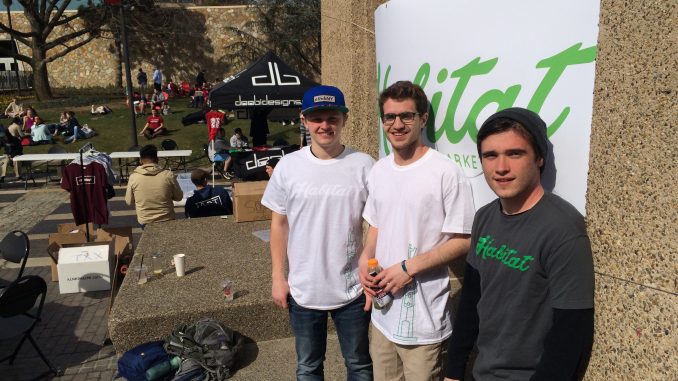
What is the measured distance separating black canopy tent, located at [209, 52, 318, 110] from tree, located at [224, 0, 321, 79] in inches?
1009

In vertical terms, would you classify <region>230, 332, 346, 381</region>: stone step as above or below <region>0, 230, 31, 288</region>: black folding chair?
below

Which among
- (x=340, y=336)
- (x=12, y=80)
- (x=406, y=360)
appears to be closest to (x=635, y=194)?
(x=406, y=360)

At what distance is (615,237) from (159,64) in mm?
39470

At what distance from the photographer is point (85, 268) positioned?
5.86 meters

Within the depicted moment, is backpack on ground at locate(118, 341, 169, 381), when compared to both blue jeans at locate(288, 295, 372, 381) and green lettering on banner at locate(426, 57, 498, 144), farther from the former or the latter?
green lettering on banner at locate(426, 57, 498, 144)

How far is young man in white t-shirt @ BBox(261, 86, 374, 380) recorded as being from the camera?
2.55m

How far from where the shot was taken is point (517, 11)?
2.13m

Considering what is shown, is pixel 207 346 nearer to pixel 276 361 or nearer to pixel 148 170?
pixel 276 361

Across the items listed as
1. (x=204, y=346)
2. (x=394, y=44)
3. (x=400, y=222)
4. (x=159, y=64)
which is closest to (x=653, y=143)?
(x=400, y=222)

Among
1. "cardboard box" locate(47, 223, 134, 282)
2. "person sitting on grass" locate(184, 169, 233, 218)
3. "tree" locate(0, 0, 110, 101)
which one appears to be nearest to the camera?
"cardboard box" locate(47, 223, 134, 282)

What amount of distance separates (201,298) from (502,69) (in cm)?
296

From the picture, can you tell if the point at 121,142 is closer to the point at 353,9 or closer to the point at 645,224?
the point at 353,9

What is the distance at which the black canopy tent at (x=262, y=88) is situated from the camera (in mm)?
9852

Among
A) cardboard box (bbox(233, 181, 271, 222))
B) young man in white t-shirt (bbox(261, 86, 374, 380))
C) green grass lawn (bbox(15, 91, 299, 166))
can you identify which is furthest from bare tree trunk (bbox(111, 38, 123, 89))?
young man in white t-shirt (bbox(261, 86, 374, 380))
